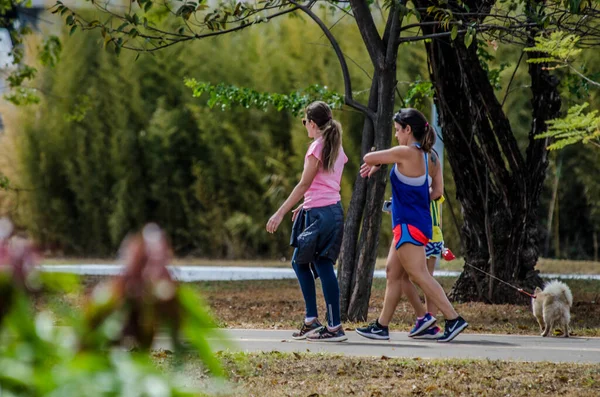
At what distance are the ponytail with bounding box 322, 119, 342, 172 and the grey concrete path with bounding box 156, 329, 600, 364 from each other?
1386 mm

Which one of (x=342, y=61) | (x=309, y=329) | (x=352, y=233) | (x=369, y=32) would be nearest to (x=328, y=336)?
(x=309, y=329)

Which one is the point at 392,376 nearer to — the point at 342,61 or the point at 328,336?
the point at 328,336

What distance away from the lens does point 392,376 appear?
6.17 metres

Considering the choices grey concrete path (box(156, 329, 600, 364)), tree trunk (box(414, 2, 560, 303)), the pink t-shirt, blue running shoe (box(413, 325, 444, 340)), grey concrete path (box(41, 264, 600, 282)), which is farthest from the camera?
grey concrete path (box(41, 264, 600, 282))

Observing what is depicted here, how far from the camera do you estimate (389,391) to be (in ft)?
18.7

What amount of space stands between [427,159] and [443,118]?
3.27 meters

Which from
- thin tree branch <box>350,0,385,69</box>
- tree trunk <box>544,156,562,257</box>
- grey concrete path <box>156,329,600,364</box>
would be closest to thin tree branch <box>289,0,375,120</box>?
thin tree branch <box>350,0,385,69</box>

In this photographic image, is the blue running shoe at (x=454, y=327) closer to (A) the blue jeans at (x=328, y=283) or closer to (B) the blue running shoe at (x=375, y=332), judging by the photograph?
(B) the blue running shoe at (x=375, y=332)

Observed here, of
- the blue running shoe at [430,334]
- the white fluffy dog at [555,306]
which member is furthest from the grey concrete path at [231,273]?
the blue running shoe at [430,334]

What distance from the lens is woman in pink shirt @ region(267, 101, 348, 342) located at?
7.69 metres

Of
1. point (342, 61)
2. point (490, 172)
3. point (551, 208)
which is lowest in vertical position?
point (551, 208)

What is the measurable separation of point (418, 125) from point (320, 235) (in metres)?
1.12

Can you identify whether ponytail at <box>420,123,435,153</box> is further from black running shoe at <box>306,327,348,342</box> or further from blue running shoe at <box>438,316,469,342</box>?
black running shoe at <box>306,327,348,342</box>

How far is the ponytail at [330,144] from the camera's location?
773 cm
